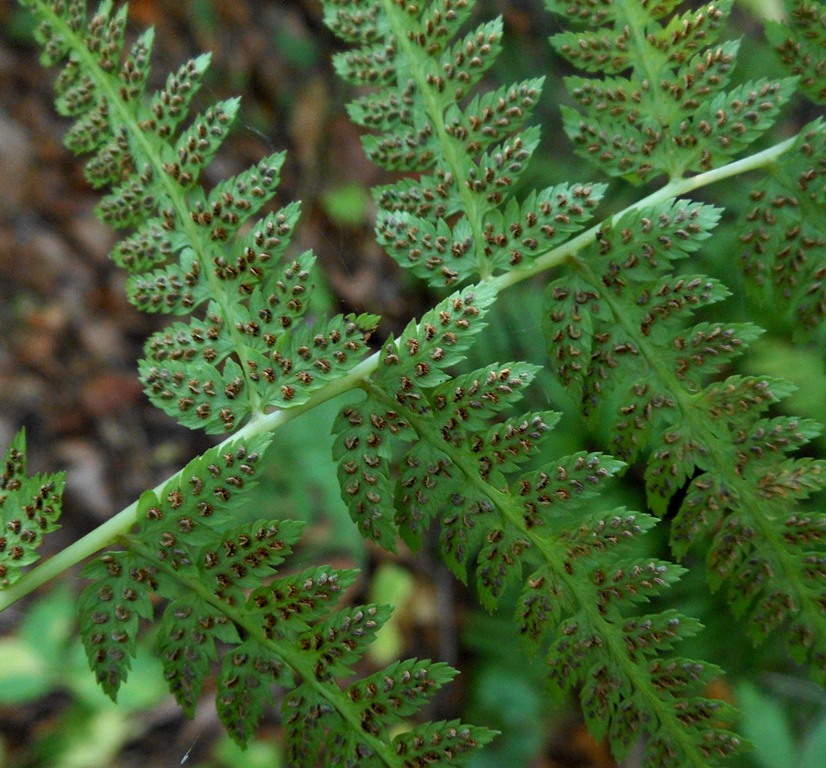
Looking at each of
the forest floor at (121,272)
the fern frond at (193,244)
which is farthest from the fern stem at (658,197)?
the forest floor at (121,272)

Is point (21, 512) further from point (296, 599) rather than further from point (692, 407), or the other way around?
point (692, 407)

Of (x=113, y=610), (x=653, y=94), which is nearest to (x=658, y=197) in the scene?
(x=653, y=94)

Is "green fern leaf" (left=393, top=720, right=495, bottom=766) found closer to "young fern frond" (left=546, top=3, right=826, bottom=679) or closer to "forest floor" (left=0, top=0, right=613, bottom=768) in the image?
"young fern frond" (left=546, top=3, right=826, bottom=679)

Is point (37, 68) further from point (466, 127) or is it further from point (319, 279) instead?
point (466, 127)

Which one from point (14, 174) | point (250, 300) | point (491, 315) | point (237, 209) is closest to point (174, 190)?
point (237, 209)

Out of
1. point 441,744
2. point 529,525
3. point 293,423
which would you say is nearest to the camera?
point 441,744

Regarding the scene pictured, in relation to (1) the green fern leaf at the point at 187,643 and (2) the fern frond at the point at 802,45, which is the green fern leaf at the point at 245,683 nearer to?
(1) the green fern leaf at the point at 187,643

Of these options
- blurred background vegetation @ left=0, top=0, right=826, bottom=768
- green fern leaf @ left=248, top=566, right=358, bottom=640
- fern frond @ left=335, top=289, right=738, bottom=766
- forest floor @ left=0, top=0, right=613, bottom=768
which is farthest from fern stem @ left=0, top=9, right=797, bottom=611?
forest floor @ left=0, top=0, right=613, bottom=768
